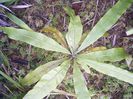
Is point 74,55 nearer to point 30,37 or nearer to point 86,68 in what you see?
point 86,68

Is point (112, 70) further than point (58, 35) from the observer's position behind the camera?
No

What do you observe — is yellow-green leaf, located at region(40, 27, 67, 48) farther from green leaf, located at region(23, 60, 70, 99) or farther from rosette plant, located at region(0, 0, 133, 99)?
green leaf, located at region(23, 60, 70, 99)

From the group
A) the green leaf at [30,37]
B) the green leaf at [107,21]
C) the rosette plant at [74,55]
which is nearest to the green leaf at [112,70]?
the rosette plant at [74,55]

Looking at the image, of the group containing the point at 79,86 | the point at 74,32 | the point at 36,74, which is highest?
the point at 74,32

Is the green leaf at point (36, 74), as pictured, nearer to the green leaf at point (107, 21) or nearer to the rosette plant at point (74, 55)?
the rosette plant at point (74, 55)

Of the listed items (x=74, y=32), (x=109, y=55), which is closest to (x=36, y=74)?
(x=74, y=32)
